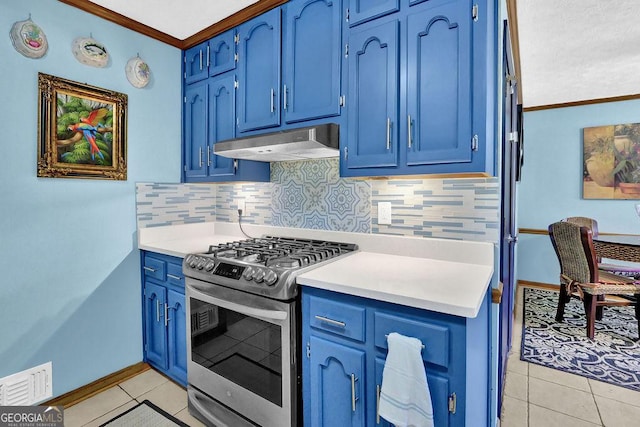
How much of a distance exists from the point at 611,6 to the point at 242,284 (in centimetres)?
288

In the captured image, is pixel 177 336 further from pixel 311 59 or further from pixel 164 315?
pixel 311 59

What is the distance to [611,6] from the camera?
2.14 meters

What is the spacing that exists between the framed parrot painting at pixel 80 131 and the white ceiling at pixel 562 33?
57cm

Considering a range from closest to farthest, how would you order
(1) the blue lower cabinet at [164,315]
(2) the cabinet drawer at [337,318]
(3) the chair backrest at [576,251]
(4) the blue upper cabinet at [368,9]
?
1. (2) the cabinet drawer at [337,318]
2. (4) the blue upper cabinet at [368,9]
3. (1) the blue lower cabinet at [164,315]
4. (3) the chair backrest at [576,251]

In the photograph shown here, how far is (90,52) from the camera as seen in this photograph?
6.61 ft

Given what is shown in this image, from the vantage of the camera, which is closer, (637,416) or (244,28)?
(637,416)

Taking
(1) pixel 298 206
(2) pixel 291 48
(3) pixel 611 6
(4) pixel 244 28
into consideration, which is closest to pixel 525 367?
(1) pixel 298 206

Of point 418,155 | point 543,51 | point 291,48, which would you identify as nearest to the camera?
point 418,155

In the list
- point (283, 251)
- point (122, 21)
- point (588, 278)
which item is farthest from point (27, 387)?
point (588, 278)

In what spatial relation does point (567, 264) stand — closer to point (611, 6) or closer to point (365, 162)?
point (611, 6)

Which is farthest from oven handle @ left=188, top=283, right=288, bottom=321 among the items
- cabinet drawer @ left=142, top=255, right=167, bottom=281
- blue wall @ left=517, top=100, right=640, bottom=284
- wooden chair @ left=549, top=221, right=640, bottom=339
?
blue wall @ left=517, top=100, right=640, bottom=284

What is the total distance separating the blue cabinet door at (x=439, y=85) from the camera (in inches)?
54.1

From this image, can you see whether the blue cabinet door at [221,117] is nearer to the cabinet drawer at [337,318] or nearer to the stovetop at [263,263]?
the stovetop at [263,263]

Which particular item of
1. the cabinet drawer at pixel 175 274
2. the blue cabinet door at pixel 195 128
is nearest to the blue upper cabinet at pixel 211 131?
the blue cabinet door at pixel 195 128
